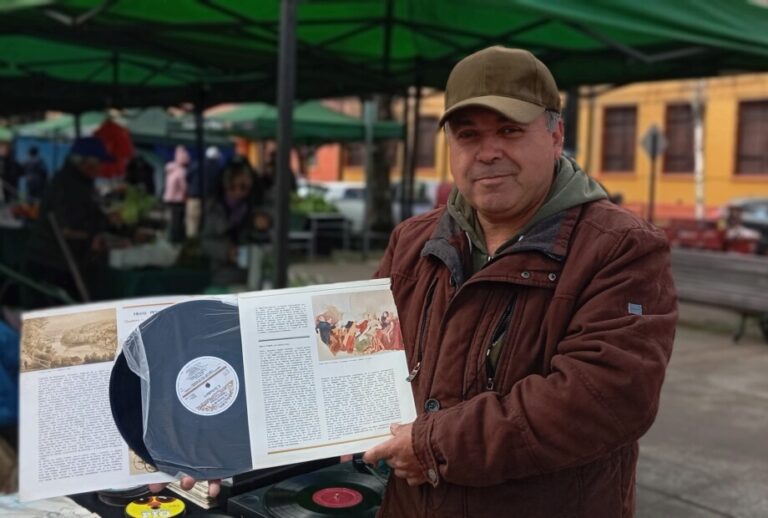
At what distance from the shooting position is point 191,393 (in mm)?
1688

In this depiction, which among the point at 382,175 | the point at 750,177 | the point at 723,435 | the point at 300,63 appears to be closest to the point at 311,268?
the point at 382,175

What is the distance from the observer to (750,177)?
22.6 meters

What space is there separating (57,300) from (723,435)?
5.31 metres

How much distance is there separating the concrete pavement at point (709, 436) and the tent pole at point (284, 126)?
227 centimetres

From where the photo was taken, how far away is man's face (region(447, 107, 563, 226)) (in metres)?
1.65

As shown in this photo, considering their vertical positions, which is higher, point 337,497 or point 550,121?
point 550,121

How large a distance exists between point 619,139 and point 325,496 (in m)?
25.9

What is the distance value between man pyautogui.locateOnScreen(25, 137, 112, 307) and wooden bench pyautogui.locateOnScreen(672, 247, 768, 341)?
235 inches

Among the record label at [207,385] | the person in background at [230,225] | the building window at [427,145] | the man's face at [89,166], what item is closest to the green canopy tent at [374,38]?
the man's face at [89,166]

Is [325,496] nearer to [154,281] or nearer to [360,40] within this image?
[154,281]

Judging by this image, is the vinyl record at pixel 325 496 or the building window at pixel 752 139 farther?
the building window at pixel 752 139

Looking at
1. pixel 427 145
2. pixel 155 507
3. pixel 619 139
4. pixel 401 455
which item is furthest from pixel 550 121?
pixel 427 145

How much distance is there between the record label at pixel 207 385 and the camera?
5.51 ft

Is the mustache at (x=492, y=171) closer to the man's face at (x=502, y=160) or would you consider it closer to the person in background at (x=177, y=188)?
the man's face at (x=502, y=160)
